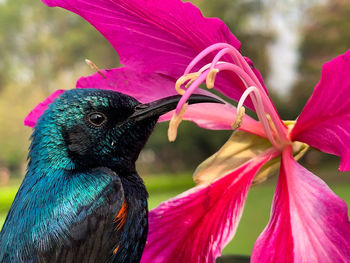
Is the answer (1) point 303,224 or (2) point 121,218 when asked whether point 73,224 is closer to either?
(2) point 121,218

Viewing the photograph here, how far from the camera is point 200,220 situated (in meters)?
0.32

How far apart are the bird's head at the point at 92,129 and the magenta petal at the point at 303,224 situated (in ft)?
0.31

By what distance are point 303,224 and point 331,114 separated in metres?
0.07

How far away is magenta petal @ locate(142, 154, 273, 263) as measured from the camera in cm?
31

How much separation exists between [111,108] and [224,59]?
84 mm

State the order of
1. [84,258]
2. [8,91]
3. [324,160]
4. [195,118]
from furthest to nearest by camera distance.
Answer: [8,91] < [324,160] < [195,118] < [84,258]

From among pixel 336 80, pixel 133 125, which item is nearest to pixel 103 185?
pixel 133 125

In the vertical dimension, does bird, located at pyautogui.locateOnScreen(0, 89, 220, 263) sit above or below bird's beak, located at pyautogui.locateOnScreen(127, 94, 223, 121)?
below

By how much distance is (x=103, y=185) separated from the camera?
0.27m

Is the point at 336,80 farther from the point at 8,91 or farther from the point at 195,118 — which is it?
the point at 8,91

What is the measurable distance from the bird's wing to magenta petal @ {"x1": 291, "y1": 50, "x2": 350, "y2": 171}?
0.13 m

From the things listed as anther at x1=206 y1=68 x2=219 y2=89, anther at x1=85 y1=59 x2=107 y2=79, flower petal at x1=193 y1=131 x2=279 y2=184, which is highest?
anther at x1=85 y1=59 x2=107 y2=79

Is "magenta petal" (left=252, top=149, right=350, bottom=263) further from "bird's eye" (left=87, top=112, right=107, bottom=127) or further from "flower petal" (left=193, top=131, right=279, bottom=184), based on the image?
"bird's eye" (left=87, top=112, right=107, bottom=127)

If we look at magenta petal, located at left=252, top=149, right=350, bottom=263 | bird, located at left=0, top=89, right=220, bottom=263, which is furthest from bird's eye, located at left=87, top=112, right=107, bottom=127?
magenta petal, located at left=252, top=149, right=350, bottom=263
